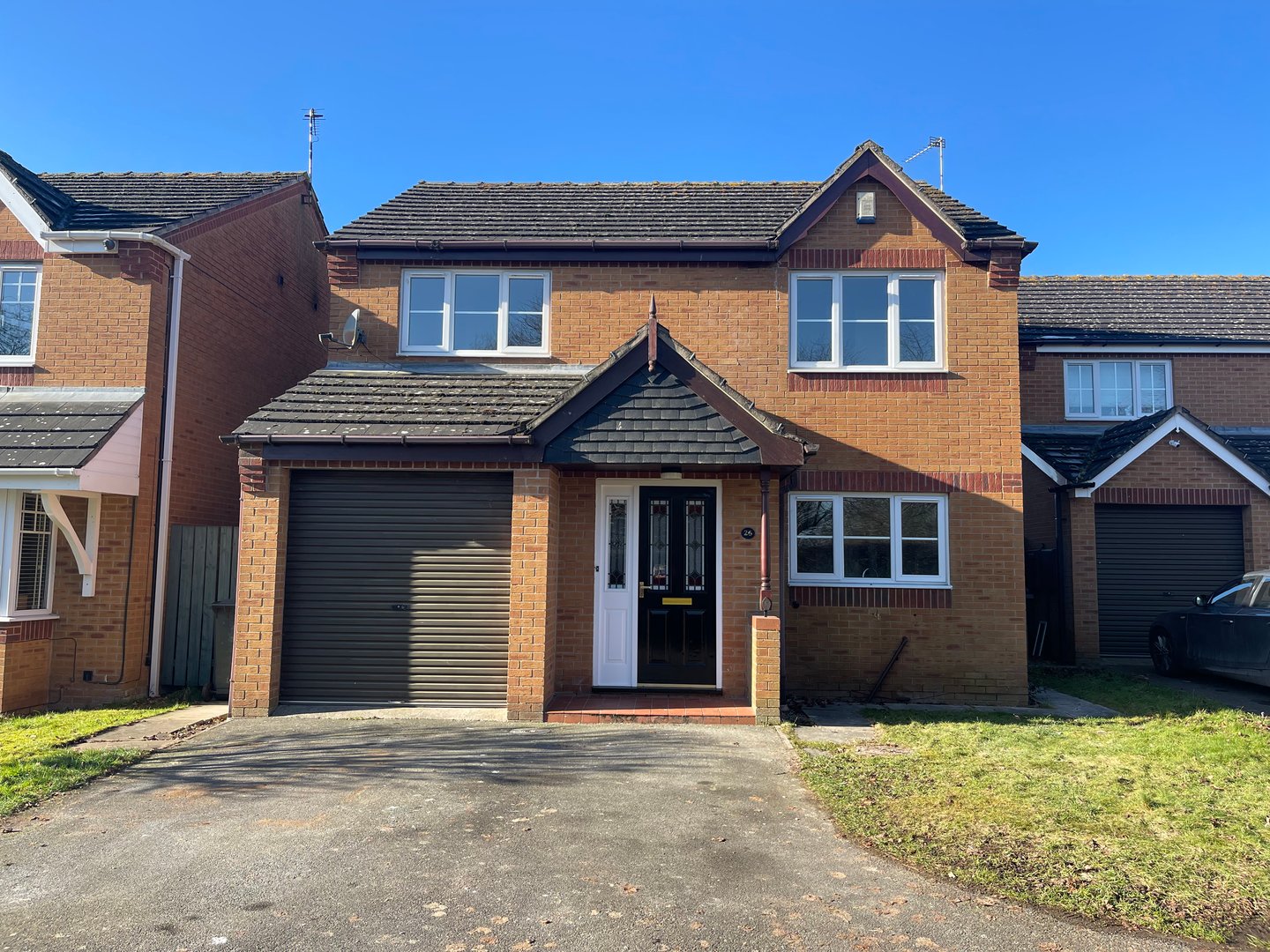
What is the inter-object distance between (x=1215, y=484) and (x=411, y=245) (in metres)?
13.0

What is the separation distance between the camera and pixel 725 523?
363 inches

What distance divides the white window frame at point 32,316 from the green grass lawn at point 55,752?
4.39 meters

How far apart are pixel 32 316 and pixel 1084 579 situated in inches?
612

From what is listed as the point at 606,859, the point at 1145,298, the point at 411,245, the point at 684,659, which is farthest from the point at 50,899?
the point at 1145,298

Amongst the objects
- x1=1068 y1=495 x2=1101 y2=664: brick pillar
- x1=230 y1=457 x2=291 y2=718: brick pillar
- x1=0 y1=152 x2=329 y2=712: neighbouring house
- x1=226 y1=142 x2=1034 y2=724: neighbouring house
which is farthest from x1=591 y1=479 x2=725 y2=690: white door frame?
x1=1068 y1=495 x2=1101 y2=664: brick pillar

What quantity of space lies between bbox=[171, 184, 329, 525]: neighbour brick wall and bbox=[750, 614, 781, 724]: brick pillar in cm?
762

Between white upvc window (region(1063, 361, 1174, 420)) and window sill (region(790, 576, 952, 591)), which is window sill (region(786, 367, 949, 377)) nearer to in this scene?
window sill (region(790, 576, 952, 591))

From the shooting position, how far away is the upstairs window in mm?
10172

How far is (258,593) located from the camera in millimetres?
8523

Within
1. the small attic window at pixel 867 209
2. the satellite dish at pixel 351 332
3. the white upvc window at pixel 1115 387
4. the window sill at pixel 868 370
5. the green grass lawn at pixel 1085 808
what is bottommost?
the green grass lawn at pixel 1085 808

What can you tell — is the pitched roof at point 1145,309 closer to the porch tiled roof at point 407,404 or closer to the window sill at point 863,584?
the window sill at point 863,584

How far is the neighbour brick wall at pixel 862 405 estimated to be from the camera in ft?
32.3

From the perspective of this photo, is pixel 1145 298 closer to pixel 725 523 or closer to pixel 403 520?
pixel 725 523

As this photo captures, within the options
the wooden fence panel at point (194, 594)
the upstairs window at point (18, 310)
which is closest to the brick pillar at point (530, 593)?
the wooden fence panel at point (194, 594)
